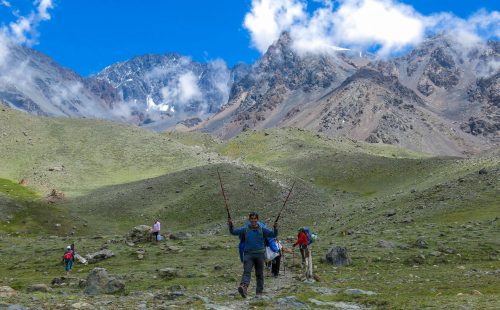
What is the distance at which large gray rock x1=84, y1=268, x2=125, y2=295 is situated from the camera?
79.7 feet

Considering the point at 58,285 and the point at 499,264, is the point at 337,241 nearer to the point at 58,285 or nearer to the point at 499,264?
the point at 499,264

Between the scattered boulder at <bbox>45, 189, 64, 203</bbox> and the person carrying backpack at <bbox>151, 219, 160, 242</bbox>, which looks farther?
the scattered boulder at <bbox>45, 189, 64, 203</bbox>

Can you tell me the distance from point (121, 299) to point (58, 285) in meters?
8.91

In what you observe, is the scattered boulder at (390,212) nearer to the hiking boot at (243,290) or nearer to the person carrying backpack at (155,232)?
the person carrying backpack at (155,232)

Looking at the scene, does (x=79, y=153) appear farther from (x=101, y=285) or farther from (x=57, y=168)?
(x=101, y=285)

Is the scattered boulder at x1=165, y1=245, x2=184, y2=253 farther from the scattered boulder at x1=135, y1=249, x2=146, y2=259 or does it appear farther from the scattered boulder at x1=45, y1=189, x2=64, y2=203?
the scattered boulder at x1=45, y1=189, x2=64, y2=203

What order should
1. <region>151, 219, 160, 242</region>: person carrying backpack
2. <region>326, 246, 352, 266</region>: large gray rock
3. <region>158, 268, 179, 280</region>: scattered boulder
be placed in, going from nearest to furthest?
→ <region>158, 268, 179, 280</region>: scattered boulder < <region>326, 246, 352, 266</region>: large gray rock < <region>151, 219, 160, 242</region>: person carrying backpack

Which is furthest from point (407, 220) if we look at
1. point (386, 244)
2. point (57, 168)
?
point (57, 168)

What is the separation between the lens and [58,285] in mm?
28359

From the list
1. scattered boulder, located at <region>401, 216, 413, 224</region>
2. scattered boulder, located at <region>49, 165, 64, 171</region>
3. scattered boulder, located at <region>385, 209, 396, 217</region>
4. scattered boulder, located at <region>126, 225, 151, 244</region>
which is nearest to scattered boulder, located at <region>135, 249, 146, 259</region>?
scattered boulder, located at <region>126, 225, 151, 244</region>

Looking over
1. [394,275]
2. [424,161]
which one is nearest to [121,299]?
[394,275]

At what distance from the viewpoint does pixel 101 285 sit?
24.6 meters

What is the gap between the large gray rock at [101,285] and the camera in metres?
24.3

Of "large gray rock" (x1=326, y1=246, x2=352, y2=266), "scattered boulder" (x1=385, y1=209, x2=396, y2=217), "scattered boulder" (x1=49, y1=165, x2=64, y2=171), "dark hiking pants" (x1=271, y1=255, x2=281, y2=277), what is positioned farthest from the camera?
"scattered boulder" (x1=49, y1=165, x2=64, y2=171)
